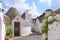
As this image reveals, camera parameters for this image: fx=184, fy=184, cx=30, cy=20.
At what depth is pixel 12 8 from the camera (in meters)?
35.2

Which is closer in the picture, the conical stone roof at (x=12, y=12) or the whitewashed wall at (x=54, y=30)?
the whitewashed wall at (x=54, y=30)

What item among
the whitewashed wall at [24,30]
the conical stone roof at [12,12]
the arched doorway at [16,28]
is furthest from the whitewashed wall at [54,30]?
the conical stone roof at [12,12]

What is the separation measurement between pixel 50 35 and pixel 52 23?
88cm

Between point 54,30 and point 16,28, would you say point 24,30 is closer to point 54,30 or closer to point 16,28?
point 16,28

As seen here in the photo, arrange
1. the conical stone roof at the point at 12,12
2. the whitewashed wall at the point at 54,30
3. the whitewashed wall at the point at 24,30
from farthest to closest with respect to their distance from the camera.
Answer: the conical stone roof at the point at 12,12, the whitewashed wall at the point at 24,30, the whitewashed wall at the point at 54,30

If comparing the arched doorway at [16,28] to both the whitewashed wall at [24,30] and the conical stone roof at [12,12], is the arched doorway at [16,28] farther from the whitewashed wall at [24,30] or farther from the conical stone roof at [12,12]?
the conical stone roof at [12,12]

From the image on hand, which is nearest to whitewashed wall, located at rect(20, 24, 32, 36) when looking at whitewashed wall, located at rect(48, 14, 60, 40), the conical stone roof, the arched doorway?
the arched doorway

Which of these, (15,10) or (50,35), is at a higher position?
(15,10)

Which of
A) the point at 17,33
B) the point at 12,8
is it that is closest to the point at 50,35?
the point at 17,33

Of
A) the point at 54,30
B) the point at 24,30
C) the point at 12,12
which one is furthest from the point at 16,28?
the point at 54,30

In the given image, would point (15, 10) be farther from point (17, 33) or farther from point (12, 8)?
point (17, 33)

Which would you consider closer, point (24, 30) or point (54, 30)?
point (54, 30)

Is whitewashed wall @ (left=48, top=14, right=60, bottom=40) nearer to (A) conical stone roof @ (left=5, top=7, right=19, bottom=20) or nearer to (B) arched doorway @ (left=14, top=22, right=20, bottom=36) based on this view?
(B) arched doorway @ (left=14, top=22, right=20, bottom=36)

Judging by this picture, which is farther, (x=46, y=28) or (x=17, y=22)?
(x=17, y=22)
